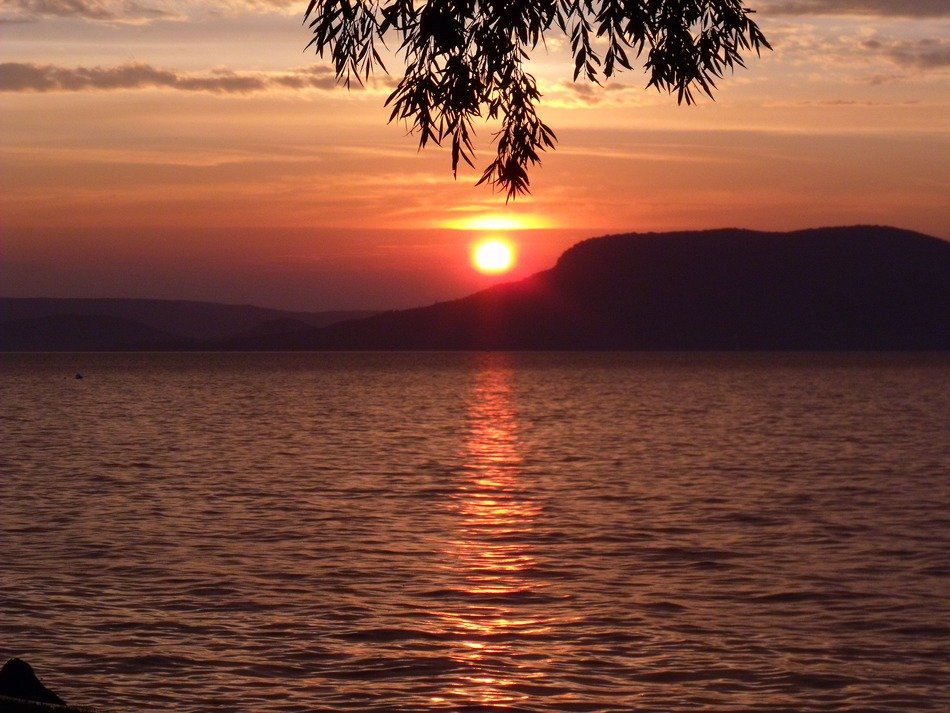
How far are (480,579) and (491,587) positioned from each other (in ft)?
2.23

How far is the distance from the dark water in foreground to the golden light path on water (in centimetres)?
6

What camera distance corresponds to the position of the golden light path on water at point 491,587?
14.8 metres

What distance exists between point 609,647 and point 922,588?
21.1 feet

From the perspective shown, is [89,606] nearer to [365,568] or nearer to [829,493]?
[365,568]

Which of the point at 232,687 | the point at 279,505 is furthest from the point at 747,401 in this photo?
the point at 232,687

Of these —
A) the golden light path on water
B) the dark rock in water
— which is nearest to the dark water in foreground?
the golden light path on water

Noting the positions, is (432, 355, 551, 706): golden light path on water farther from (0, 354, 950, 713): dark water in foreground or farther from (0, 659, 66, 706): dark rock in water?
(0, 659, 66, 706): dark rock in water

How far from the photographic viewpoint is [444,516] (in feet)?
96.5

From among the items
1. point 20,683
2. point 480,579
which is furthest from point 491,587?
point 20,683

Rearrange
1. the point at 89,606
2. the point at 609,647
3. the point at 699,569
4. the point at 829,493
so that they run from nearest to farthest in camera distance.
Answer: the point at 609,647
the point at 89,606
the point at 699,569
the point at 829,493

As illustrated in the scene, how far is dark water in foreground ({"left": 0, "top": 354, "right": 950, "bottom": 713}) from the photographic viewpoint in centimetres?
1471

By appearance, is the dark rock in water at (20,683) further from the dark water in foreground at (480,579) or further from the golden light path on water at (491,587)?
the golden light path on water at (491,587)

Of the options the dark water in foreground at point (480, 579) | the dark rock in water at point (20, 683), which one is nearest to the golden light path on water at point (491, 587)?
the dark water in foreground at point (480, 579)

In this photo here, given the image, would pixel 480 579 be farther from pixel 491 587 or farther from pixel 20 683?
pixel 20 683
